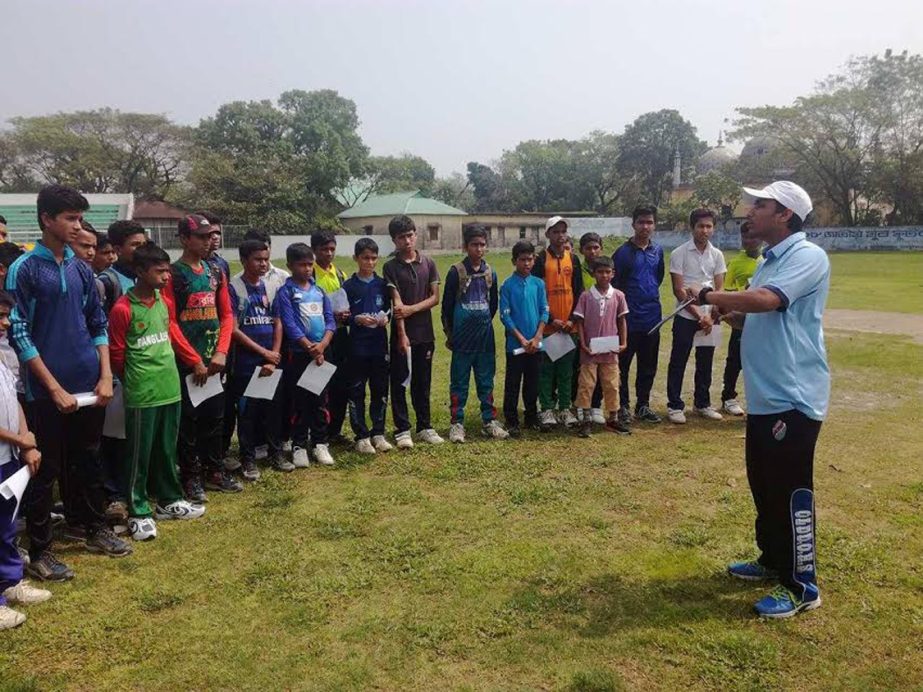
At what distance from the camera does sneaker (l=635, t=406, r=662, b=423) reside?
22.5ft

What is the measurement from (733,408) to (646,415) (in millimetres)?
1008

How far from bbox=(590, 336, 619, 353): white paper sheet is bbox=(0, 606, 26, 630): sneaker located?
4762mm

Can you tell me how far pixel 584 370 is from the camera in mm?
6391

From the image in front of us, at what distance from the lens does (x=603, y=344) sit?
6.26 metres

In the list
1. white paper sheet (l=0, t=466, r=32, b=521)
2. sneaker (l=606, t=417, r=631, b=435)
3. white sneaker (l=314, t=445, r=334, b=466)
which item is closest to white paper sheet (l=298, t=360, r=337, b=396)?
white sneaker (l=314, t=445, r=334, b=466)

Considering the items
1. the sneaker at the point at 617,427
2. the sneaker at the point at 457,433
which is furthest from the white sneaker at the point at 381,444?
the sneaker at the point at 617,427

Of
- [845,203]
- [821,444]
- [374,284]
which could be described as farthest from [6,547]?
[845,203]

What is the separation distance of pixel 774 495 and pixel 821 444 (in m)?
3.09

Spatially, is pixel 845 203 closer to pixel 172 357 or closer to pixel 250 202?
pixel 250 202

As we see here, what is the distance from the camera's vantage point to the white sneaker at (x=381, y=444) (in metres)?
5.90

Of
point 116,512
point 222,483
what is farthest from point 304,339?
point 116,512

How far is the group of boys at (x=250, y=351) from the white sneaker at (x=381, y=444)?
0.03 meters

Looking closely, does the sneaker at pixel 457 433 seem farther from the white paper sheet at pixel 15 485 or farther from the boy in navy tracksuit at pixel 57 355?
the white paper sheet at pixel 15 485

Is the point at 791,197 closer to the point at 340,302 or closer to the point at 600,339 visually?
the point at 600,339
